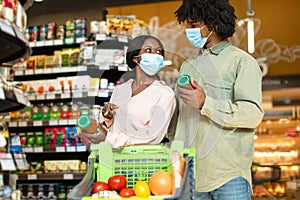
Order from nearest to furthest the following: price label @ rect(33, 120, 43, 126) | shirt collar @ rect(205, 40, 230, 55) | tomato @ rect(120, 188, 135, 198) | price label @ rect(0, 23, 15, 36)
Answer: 1. tomato @ rect(120, 188, 135, 198)
2. shirt collar @ rect(205, 40, 230, 55)
3. price label @ rect(0, 23, 15, 36)
4. price label @ rect(33, 120, 43, 126)

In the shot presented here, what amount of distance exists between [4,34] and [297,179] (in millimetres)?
5442

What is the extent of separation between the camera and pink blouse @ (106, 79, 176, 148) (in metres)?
1.96

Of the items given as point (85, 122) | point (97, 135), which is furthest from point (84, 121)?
point (97, 135)

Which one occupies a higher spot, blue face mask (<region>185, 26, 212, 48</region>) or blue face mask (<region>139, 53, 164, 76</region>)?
blue face mask (<region>185, 26, 212, 48</region>)

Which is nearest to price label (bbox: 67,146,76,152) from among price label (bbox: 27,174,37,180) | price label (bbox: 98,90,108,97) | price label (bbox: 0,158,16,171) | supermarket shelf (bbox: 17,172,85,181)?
supermarket shelf (bbox: 17,172,85,181)

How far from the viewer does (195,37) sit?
7.25 feet

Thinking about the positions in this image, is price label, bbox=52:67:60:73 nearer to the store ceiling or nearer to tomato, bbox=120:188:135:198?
the store ceiling

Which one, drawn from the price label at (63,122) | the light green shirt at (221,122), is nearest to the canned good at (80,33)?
the price label at (63,122)

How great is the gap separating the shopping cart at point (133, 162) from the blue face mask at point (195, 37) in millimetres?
461

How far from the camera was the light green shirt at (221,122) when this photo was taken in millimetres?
2119

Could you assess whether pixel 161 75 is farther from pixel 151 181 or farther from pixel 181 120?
pixel 151 181

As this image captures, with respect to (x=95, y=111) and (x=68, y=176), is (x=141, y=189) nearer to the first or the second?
(x=95, y=111)

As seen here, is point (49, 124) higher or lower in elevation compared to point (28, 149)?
higher

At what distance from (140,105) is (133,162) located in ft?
0.87
